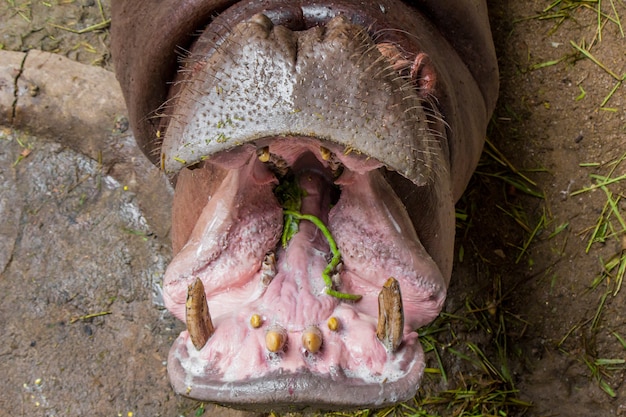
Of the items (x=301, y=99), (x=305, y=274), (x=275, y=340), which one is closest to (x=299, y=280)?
(x=305, y=274)

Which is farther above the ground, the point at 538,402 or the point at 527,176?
the point at 527,176

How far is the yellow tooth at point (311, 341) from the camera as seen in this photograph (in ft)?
5.16

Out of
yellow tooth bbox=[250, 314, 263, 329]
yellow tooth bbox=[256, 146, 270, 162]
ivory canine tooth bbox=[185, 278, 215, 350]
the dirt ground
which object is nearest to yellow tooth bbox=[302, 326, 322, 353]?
yellow tooth bbox=[250, 314, 263, 329]

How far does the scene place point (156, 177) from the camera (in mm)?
2939

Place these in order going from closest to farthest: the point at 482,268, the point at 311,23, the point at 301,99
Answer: the point at 301,99 < the point at 311,23 < the point at 482,268

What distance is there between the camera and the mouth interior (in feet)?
5.16

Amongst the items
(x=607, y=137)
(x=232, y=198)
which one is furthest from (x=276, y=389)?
(x=607, y=137)

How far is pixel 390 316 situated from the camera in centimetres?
158

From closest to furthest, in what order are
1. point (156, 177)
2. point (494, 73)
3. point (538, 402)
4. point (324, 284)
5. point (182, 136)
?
point (182, 136), point (324, 284), point (494, 73), point (538, 402), point (156, 177)

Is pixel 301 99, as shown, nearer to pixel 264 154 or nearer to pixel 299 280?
pixel 264 154

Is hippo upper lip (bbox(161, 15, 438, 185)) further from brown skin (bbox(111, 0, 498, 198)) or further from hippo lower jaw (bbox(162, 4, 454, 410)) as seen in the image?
brown skin (bbox(111, 0, 498, 198))

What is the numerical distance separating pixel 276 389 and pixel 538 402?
1.56m

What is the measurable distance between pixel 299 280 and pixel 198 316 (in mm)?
296

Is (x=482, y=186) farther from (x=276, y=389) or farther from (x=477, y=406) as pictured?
(x=276, y=389)
